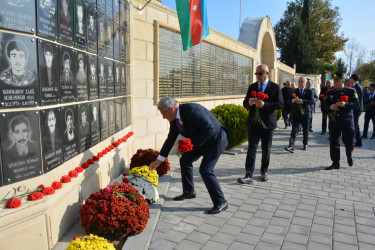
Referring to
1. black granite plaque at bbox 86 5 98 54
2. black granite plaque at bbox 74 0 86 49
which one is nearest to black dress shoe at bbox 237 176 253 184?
black granite plaque at bbox 86 5 98 54

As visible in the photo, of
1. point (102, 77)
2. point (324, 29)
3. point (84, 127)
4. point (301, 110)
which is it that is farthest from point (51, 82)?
point (324, 29)

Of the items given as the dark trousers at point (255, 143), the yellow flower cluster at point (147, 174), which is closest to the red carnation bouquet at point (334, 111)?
the dark trousers at point (255, 143)

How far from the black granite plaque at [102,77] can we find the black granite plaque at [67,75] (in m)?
0.86

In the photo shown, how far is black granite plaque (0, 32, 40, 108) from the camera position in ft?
7.75

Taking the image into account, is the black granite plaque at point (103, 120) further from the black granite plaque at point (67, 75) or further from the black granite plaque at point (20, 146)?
the black granite plaque at point (20, 146)

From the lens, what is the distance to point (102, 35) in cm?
432

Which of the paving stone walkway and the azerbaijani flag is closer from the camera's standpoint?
the paving stone walkway

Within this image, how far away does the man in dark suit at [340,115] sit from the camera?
19.1 ft

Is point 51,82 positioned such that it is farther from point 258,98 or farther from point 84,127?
point 258,98

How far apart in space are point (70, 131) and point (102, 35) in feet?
5.45

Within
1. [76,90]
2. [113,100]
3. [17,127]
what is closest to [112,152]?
[113,100]

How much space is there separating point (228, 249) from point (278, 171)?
3.26m

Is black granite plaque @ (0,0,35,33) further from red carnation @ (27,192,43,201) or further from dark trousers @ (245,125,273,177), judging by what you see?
dark trousers @ (245,125,273,177)

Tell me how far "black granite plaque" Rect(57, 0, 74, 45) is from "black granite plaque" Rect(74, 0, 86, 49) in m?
0.12
